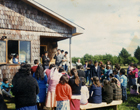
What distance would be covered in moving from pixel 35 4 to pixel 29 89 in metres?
7.85

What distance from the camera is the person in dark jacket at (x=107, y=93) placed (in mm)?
6211

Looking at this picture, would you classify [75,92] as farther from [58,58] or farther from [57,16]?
[57,16]

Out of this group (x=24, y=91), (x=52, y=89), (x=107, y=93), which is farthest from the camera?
(x=107, y=93)

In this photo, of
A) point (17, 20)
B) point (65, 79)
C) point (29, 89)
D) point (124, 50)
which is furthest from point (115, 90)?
point (124, 50)

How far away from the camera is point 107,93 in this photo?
625 cm

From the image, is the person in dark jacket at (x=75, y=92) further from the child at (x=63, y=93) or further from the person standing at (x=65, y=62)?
the person standing at (x=65, y=62)

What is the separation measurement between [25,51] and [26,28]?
1.46m

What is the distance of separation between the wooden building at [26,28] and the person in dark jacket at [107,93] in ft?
19.1

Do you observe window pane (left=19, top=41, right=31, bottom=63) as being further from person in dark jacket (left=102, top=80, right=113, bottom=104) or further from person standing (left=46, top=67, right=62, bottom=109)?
person in dark jacket (left=102, top=80, right=113, bottom=104)

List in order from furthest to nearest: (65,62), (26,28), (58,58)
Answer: (65,62) → (58,58) → (26,28)

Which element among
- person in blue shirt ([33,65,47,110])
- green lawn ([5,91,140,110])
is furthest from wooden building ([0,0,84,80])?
person in blue shirt ([33,65,47,110])

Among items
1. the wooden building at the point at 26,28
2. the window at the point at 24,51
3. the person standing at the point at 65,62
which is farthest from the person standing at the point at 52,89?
the person standing at the point at 65,62

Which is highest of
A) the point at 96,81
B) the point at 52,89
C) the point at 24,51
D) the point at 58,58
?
the point at 24,51

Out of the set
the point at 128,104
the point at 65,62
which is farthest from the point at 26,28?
the point at 128,104
